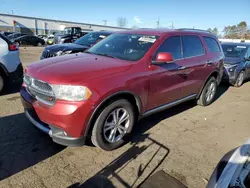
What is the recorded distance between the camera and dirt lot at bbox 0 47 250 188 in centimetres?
265

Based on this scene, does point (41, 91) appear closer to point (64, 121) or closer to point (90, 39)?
point (64, 121)

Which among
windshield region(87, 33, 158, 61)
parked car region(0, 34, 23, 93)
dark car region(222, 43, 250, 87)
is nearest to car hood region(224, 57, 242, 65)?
dark car region(222, 43, 250, 87)

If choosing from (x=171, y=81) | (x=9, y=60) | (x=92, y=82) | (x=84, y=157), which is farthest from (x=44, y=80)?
(x=9, y=60)

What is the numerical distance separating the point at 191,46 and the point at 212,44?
1.24 meters

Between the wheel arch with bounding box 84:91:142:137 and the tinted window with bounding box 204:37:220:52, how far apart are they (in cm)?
287

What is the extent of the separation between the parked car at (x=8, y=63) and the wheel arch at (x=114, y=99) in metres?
3.47

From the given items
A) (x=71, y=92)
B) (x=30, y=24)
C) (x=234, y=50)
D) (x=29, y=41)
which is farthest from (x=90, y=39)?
(x=30, y=24)

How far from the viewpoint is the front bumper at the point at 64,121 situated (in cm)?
264

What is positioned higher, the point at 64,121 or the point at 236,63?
the point at 236,63

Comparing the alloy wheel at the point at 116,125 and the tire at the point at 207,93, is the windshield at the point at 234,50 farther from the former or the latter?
the alloy wheel at the point at 116,125

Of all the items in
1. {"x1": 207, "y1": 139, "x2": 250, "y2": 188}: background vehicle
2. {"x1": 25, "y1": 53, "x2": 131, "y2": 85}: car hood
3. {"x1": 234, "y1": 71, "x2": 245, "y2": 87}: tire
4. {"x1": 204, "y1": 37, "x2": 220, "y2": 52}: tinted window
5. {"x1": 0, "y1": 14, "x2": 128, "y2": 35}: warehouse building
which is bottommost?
{"x1": 234, "y1": 71, "x2": 245, "y2": 87}: tire

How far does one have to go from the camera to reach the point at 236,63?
25.5ft

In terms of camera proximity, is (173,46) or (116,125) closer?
(116,125)

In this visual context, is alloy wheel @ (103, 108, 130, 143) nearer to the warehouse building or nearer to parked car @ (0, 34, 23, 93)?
parked car @ (0, 34, 23, 93)
